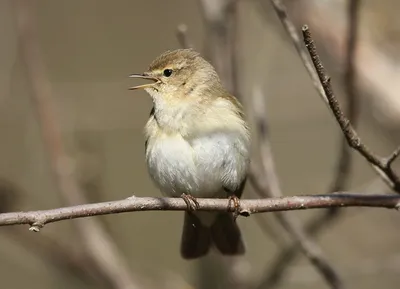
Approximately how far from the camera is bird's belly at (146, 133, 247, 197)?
3.48 meters

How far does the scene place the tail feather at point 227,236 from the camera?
150 inches

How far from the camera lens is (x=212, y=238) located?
3.92 metres

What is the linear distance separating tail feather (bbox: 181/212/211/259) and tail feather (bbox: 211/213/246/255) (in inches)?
1.7

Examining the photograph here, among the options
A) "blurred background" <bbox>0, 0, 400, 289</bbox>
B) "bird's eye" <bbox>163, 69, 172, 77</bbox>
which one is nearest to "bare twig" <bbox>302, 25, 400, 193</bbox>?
"blurred background" <bbox>0, 0, 400, 289</bbox>

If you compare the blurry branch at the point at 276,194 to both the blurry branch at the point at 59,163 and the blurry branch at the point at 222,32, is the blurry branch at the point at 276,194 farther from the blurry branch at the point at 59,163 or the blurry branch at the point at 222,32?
the blurry branch at the point at 59,163

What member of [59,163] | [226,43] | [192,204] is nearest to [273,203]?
[192,204]

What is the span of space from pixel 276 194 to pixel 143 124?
233 cm

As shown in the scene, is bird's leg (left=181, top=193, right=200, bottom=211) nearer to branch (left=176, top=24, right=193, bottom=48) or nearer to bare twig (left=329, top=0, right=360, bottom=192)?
bare twig (left=329, top=0, right=360, bottom=192)

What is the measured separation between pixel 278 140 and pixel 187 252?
8.58ft

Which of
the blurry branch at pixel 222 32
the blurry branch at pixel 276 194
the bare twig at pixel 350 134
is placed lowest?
the blurry branch at pixel 276 194

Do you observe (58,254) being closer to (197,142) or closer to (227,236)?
(227,236)

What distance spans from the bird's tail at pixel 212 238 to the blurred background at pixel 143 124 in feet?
0.62

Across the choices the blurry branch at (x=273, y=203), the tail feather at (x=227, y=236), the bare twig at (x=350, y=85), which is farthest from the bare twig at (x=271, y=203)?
the tail feather at (x=227, y=236)

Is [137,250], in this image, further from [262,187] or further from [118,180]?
[262,187]
